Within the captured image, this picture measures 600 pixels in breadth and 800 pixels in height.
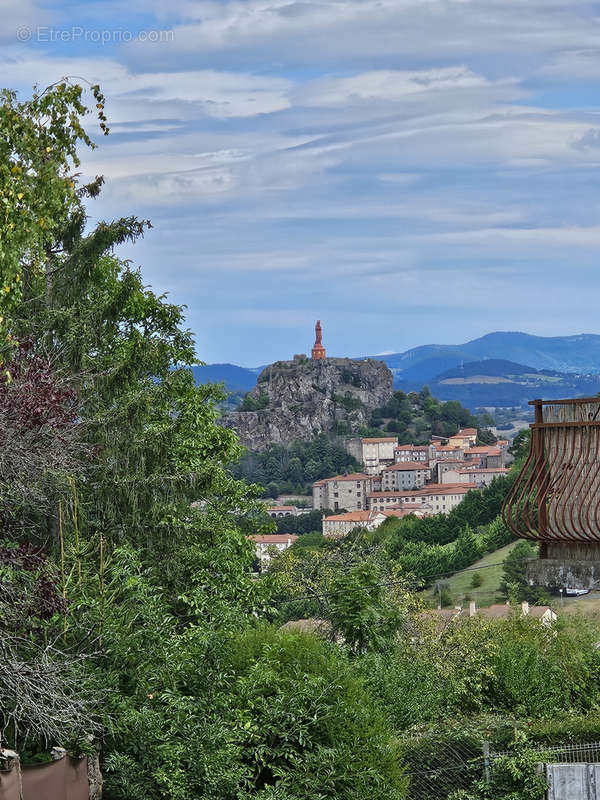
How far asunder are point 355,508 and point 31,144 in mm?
145251

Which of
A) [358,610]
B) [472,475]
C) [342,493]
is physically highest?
[358,610]

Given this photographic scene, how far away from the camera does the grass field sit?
2130 inches

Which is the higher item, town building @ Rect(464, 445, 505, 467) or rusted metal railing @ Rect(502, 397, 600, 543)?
rusted metal railing @ Rect(502, 397, 600, 543)

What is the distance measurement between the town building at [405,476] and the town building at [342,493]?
443 centimetres

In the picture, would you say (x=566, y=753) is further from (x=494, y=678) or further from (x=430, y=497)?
(x=430, y=497)

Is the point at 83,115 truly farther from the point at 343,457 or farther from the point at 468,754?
the point at 343,457

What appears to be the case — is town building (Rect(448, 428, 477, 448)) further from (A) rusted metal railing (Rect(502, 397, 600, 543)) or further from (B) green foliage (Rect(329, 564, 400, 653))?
(A) rusted metal railing (Rect(502, 397, 600, 543))

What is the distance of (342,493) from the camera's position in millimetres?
155875

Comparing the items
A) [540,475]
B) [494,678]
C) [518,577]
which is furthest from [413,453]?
[540,475]

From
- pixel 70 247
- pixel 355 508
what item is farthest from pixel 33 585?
pixel 355 508

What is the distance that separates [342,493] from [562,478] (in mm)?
150763

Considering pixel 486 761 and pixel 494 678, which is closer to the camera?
pixel 486 761

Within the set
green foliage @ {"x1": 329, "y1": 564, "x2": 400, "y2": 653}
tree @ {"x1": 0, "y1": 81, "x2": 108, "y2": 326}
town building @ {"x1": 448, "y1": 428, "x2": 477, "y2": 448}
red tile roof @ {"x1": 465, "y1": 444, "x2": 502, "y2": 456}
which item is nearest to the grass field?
green foliage @ {"x1": 329, "y1": 564, "x2": 400, "y2": 653}

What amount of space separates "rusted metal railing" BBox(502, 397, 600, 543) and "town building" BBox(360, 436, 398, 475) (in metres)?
166
